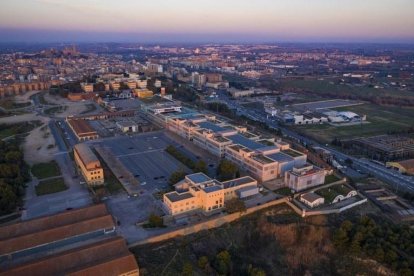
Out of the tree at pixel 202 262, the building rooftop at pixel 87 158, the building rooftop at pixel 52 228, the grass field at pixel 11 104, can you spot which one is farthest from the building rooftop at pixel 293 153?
the grass field at pixel 11 104

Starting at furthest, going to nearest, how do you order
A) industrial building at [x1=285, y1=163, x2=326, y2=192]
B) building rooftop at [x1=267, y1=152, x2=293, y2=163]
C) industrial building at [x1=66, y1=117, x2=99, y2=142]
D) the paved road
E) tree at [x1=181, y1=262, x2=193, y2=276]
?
industrial building at [x1=66, y1=117, x2=99, y2=142], the paved road, building rooftop at [x1=267, y1=152, x2=293, y2=163], industrial building at [x1=285, y1=163, x2=326, y2=192], tree at [x1=181, y1=262, x2=193, y2=276]

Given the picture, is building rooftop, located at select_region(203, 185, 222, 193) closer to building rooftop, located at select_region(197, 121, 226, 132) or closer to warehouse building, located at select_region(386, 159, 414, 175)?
building rooftop, located at select_region(197, 121, 226, 132)

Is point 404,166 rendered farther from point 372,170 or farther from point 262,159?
point 262,159

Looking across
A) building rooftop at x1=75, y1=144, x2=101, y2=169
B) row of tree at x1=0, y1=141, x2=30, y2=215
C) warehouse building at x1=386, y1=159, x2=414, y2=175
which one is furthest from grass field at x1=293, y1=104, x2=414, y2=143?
row of tree at x1=0, y1=141, x2=30, y2=215

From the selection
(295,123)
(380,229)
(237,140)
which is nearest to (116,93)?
(295,123)

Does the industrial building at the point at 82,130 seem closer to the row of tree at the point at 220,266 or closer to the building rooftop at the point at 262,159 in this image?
the building rooftop at the point at 262,159

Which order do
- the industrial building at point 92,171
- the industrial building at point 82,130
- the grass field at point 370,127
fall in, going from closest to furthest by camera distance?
the industrial building at point 92,171
the industrial building at point 82,130
the grass field at point 370,127
